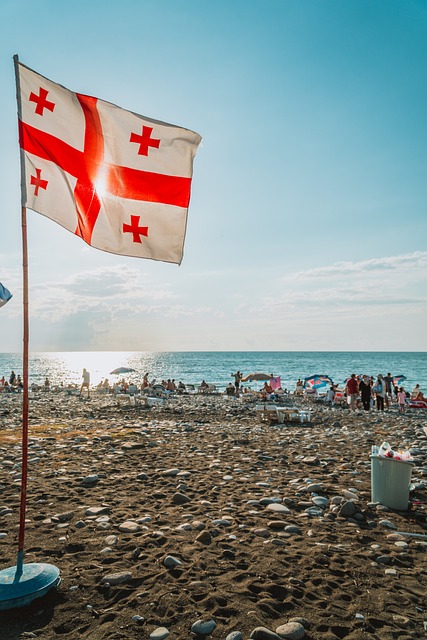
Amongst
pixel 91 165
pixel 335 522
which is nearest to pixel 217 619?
pixel 335 522

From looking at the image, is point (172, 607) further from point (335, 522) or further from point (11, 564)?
point (335, 522)

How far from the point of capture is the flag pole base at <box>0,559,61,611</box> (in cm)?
379

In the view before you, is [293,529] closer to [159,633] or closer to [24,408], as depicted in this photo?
[159,633]

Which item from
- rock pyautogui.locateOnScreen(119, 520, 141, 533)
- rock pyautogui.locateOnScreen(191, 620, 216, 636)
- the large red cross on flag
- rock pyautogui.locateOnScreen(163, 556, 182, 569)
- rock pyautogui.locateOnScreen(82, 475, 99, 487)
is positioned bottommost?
rock pyautogui.locateOnScreen(82, 475, 99, 487)

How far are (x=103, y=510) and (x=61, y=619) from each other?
2800 mm

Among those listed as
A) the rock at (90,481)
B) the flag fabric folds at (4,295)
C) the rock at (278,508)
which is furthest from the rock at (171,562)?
the flag fabric folds at (4,295)

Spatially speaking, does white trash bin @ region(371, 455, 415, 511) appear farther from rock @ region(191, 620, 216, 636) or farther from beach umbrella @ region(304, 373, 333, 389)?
beach umbrella @ region(304, 373, 333, 389)

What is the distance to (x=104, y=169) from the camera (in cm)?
575

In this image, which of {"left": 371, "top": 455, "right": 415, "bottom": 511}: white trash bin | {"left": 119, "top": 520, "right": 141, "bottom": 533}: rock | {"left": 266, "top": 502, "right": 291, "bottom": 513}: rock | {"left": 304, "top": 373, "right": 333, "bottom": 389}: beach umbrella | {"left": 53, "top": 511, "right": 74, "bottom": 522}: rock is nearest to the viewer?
{"left": 119, "top": 520, "right": 141, "bottom": 533}: rock

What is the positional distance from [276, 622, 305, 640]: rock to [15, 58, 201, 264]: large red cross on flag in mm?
4583

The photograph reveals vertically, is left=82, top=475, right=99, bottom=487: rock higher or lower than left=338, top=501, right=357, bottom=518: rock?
lower

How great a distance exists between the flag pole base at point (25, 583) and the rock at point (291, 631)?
2.23m

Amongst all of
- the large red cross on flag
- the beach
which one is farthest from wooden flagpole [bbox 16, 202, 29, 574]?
the beach

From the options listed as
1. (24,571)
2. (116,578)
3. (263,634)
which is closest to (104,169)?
(24,571)
